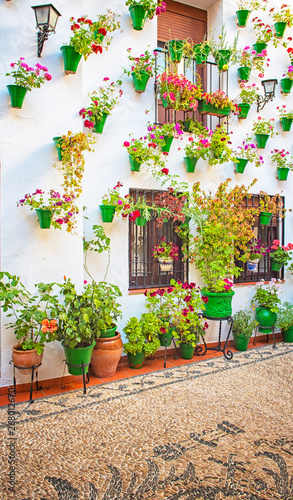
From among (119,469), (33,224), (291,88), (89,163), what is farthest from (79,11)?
(119,469)

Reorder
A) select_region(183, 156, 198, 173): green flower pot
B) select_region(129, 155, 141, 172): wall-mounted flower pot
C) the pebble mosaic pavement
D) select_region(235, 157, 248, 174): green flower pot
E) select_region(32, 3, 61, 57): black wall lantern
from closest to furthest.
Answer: the pebble mosaic pavement → select_region(32, 3, 61, 57): black wall lantern → select_region(129, 155, 141, 172): wall-mounted flower pot → select_region(183, 156, 198, 173): green flower pot → select_region(235, 157, 248, 174): green flower pot

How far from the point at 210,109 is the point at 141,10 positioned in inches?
60.1

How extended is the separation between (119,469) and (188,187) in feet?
12.6

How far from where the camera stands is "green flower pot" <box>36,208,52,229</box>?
13.1 ft

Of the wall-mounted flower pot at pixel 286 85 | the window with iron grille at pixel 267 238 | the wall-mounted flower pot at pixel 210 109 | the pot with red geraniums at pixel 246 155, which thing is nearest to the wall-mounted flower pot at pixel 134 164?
the wall-mounted flower pot at pixel 210 109

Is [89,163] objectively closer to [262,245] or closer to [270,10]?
[262,245]

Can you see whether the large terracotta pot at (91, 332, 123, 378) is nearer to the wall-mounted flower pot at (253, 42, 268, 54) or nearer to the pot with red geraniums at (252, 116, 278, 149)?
the pot with red geraniums at (252, 116, 278, 149)

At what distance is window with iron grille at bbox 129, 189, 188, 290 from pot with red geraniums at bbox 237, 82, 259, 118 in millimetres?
1954

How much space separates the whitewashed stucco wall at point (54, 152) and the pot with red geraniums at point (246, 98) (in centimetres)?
139

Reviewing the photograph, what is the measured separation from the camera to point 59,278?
430 centimetres

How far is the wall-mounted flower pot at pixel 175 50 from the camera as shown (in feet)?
17.2

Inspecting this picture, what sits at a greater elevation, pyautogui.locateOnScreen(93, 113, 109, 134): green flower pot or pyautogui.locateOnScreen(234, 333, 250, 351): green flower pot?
pyautogui.locateOnScreen(93, 113, 109, 134): green flower pot

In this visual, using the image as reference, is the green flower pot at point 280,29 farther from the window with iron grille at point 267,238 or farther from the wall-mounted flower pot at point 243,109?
the window with iron grille at point 267,238

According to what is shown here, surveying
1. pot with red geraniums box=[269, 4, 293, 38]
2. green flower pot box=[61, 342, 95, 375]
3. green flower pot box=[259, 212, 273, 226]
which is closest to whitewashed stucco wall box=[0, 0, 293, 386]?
green flower pot box=[61, 342, 95, 375]
